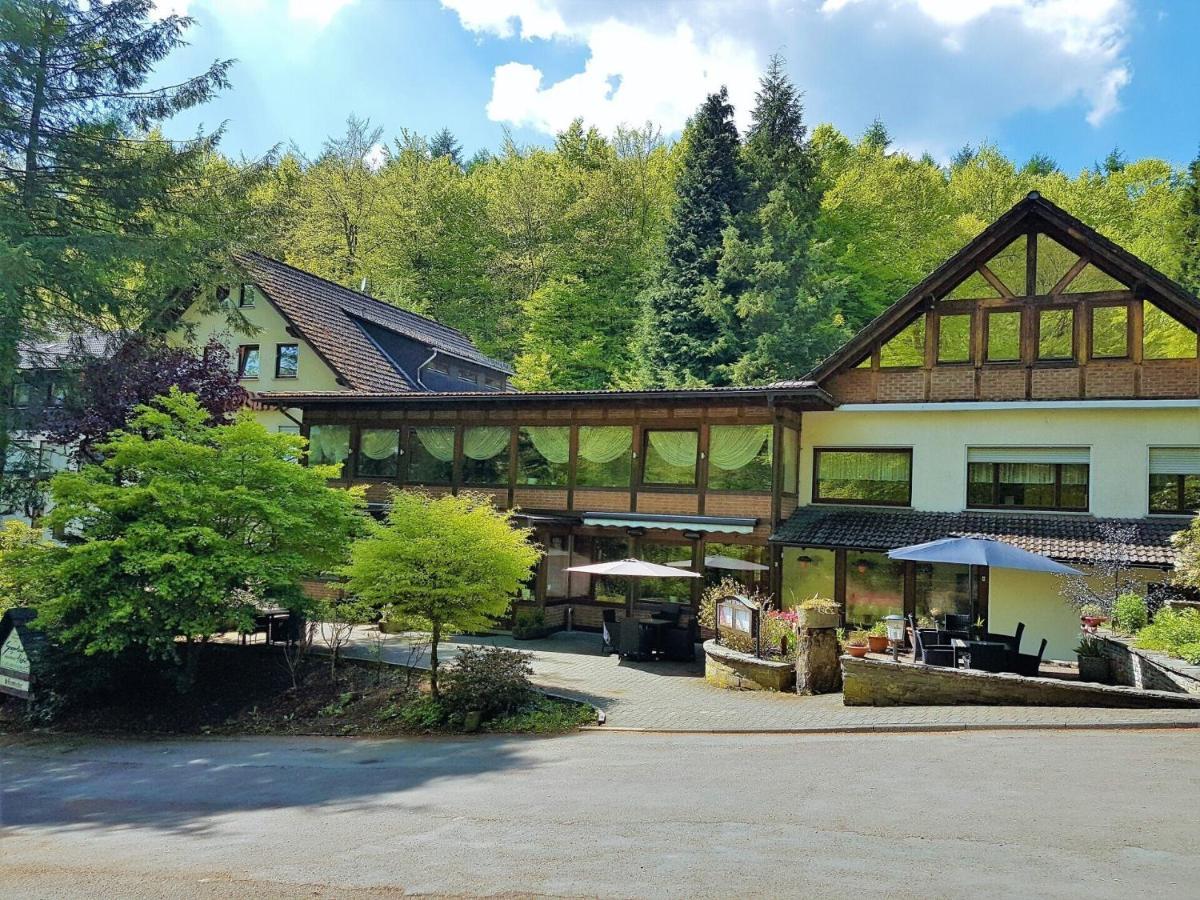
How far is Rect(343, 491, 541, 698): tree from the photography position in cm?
1301

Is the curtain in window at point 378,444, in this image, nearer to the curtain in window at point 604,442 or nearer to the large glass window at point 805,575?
the curtain in window at point 604,442

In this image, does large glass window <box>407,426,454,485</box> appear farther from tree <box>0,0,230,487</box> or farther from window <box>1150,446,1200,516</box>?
window <box>1150,446,1200,516</box>

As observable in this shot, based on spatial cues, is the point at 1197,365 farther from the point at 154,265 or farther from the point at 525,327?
the point at 525,327

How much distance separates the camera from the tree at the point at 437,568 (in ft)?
42.7

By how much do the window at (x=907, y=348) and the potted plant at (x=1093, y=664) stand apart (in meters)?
7.98

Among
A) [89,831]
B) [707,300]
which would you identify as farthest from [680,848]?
[707,300]

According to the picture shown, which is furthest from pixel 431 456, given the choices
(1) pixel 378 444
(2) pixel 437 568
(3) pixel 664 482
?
(2) pixel 437 568

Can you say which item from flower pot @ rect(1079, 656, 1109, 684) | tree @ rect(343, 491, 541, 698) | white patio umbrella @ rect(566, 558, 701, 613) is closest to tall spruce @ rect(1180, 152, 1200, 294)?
flower pot @ rect(1079, 656, 1109, 684)

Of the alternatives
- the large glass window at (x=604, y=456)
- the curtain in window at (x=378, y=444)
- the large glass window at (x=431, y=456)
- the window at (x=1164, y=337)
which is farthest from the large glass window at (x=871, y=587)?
the curtain in window at (x=378, y=444)

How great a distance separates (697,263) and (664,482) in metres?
17.9

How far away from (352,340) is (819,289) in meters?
18.4

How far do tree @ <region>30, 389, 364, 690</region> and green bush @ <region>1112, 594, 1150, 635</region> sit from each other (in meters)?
13.1

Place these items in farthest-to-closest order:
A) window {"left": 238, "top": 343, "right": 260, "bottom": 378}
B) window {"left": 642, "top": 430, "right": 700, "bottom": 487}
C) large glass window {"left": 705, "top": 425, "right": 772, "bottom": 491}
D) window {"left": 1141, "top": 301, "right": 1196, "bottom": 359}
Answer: window {"left": 238, "top": 343, "right": 260, "bottom": 378}, window {"left": 642, "top": 430, "right": 700, "bottom": 487}, large glass window {"left": 705, "top": 425, "right": 772, "bottom": 491}, window {"left": 1141, "top": 301, "right": 1196, "bottom": 359}

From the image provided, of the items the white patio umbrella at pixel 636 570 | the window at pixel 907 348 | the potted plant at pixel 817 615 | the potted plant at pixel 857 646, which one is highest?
the window at pixel 907 348
